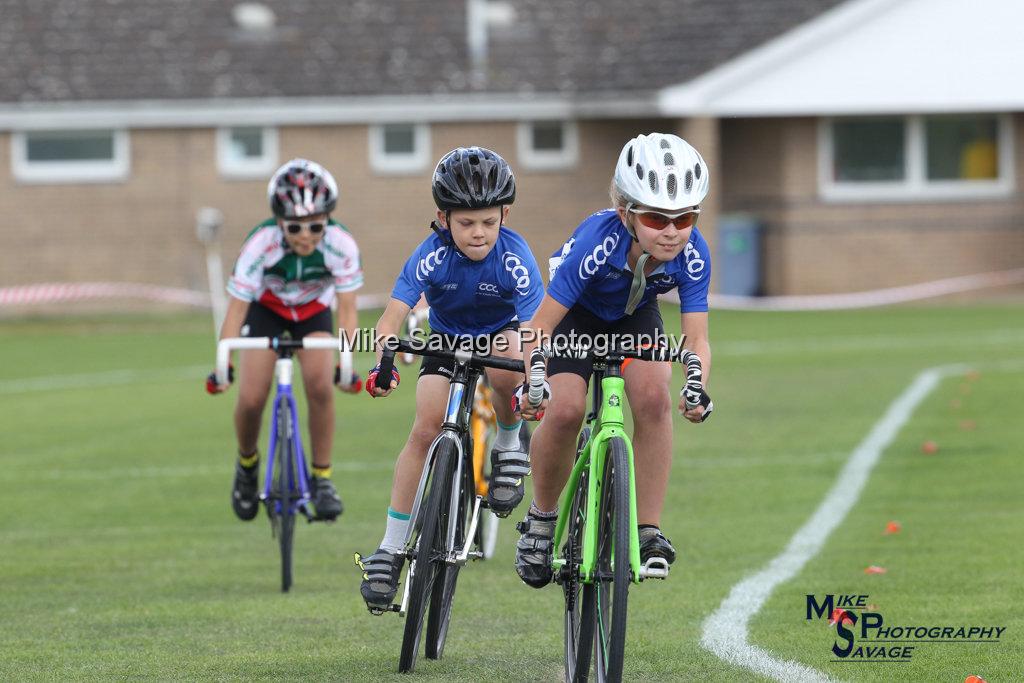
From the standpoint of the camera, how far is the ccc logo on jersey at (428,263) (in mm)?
7457

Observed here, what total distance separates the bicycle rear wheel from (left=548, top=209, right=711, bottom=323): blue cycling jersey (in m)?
3.00

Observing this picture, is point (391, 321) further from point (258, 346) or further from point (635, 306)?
point (258, 346)

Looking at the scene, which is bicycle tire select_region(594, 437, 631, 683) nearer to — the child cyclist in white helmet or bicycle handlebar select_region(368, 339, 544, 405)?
the child cyclist in white helmet

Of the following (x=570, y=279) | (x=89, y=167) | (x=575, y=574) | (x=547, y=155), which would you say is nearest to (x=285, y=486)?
(x=575, y=574)

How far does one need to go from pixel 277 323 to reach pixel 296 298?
0.88 ft

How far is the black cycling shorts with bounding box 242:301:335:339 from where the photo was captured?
34.9 feet

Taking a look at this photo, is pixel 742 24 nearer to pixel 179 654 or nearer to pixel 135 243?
pixel 135 243

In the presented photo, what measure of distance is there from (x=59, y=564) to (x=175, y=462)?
4418mm

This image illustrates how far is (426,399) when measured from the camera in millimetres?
7551

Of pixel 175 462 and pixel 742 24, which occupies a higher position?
pixel 742 24

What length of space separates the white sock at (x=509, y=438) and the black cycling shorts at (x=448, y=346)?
384 mm

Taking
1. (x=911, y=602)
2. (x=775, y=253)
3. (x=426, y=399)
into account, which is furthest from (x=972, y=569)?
(x=775, y=253)

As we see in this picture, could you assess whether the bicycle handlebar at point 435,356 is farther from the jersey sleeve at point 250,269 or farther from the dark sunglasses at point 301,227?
the jersey sleeve at point 250,269

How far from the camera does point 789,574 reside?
30.8 feet
